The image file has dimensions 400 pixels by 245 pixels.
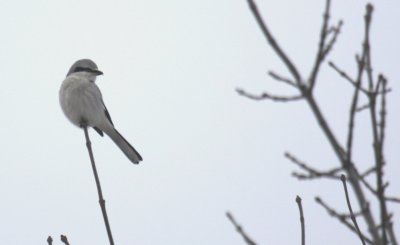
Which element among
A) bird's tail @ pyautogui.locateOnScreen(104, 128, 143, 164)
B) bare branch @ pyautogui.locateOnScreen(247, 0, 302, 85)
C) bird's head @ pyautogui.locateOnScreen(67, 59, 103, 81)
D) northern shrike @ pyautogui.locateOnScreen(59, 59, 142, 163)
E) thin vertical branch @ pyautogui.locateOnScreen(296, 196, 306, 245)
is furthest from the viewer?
bird's head @ pyautogui.locateOnScreen(67, 59, 103, 81)

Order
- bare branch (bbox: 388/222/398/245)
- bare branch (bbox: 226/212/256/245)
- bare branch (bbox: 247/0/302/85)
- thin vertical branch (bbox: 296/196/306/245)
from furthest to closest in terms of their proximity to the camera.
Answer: thin vertical branch (bbox: 296/196/306/245), bare branch (bbox: 226/212/256/245), bare branch (bbox: 388/222/398/245), bare branch (bbox: 247/0/302/85)

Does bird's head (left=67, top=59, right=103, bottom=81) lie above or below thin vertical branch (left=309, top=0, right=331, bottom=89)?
above

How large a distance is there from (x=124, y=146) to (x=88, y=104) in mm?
721

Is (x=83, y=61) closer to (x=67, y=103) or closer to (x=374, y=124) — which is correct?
(x=67, y=103)

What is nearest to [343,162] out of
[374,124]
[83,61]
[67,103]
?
[374,124]

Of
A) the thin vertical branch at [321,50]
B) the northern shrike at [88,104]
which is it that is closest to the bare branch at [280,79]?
the thin vertical branch at [321,50]

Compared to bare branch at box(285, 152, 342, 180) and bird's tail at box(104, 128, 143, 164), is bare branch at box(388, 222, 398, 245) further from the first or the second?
bird's tail at box(104, 128, 143, 164)

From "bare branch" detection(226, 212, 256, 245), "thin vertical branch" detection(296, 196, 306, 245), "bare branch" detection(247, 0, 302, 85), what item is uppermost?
"bare branch" detection(247, 0, 302, 85)

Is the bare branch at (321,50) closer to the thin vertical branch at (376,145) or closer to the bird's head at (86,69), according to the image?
the thin vertical branch at (376,145)

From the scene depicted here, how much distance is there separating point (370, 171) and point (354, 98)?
309 mm

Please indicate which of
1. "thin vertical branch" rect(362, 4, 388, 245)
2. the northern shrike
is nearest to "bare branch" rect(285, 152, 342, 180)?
"thin vertical branch" rect(362, 4, 388, 245)

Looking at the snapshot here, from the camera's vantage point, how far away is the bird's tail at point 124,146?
7228 millimetres

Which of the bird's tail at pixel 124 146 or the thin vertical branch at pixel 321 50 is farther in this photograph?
the bird's tail at pixel 124 146

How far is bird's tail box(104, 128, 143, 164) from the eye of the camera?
723cm
